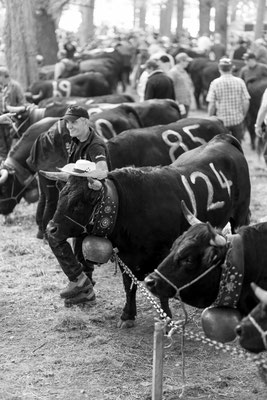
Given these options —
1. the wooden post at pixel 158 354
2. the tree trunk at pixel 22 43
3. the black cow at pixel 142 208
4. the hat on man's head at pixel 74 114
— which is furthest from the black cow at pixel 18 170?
the tree trunk at pixel 22 43

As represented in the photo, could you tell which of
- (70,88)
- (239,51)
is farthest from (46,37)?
(239,51)

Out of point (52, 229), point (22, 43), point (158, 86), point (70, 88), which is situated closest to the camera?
point (52, 229)

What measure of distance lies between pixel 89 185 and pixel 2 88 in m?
6.04

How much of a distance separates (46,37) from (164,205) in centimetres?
1504

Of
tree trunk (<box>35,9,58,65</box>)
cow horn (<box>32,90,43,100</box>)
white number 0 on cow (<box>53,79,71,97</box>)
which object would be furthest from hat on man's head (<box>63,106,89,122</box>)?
tree trunk (<box>35,9,58,65</box>)

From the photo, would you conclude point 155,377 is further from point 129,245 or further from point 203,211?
point 203,211

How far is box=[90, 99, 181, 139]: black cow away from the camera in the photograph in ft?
28.2

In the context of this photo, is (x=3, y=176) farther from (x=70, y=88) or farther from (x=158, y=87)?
(x=70, y=88)

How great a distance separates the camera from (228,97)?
34.8 ft

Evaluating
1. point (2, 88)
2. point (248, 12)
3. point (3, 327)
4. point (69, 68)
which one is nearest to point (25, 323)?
point (3, 327)

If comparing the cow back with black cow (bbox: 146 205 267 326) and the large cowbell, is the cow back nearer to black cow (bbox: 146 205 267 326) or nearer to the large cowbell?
the large cowbell

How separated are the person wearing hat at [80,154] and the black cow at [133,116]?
2537 mm

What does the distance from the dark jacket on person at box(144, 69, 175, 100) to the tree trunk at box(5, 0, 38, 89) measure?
586 centimetres

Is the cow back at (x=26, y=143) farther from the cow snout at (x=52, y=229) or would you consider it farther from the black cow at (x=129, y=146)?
the cow snout at (x=52, y=229)
